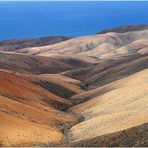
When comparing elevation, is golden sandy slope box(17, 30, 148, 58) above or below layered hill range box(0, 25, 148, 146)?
above

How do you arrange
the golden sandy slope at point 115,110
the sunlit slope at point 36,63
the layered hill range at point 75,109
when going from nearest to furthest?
the layered hill range at point 75,109
the golden sandy slope at point 115,110
the sunlit slope at point 36,63

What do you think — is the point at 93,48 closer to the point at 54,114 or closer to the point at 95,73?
the point at 95,73

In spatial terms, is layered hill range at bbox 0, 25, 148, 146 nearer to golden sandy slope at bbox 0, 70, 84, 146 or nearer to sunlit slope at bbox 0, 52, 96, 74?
golden sandy slope at bbox 0, 70, 84, 146

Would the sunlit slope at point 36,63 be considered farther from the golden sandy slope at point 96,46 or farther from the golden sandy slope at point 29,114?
the golden sandy slope at point 96,46

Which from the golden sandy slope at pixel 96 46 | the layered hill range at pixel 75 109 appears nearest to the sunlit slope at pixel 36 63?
the layered hill range at pixel 75 109

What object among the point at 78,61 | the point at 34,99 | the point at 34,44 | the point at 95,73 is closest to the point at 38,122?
the point at 34,99

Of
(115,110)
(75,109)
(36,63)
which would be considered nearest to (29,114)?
(115,110)

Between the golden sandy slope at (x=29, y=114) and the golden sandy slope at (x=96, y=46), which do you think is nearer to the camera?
the golden sandy slope at (x=29, y=114)

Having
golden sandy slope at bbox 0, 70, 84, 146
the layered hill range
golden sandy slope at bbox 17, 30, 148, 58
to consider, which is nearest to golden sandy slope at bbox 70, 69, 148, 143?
the layered hill range
